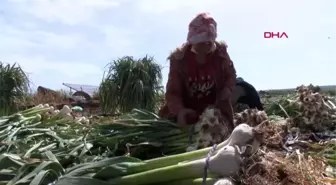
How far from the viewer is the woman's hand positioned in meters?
2.23

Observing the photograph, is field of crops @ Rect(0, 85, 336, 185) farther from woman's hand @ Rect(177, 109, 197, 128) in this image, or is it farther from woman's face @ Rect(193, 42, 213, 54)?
woman's face @ Rect(193, 42, 213, 54)

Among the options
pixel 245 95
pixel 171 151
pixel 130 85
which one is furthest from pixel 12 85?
pixel 171 151

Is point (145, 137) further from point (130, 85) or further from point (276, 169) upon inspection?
point (130, 85)

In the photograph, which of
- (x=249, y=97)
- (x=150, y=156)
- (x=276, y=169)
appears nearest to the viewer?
(x=276, y=169)

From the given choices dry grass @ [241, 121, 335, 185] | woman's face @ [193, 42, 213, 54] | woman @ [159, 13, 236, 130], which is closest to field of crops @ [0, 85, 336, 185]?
dry grass @ [241, 121, 335, 185]

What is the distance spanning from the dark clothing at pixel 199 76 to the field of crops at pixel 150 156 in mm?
232

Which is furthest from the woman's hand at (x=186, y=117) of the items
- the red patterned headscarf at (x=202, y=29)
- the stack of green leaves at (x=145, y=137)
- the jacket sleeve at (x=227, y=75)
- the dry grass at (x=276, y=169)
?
the dry grass at (x=276, y=169)

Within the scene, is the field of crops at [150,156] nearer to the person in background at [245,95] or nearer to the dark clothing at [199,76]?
the dark clothing at [199,76]

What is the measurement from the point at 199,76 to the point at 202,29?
0.26 m

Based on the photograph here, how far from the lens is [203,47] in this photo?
2.41 m

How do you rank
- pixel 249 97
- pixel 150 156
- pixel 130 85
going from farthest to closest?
1. pixel 130 85
2. pixel 249 97
3. pixel 150 156

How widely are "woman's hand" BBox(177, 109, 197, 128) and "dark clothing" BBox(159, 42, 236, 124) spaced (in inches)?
7.1

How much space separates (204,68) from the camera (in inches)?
98.1

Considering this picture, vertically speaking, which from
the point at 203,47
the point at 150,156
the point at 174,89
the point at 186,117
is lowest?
the point at 150,156
